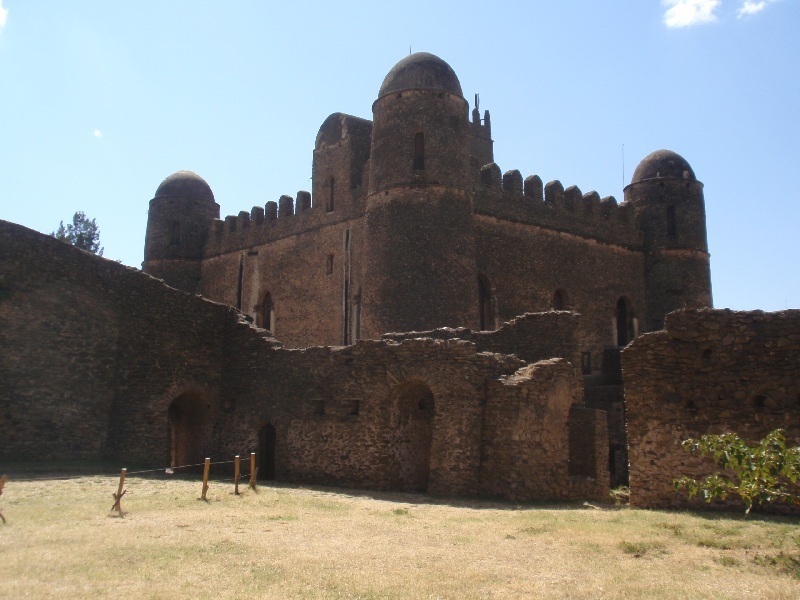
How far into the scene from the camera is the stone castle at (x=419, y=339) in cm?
1223

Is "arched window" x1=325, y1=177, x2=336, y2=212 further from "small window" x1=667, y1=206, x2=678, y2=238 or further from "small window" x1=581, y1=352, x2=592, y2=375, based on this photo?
"small window" x1=667, y1=206, x2=678, y2=238

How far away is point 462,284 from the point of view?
21750mm

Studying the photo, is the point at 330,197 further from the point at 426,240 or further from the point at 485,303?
the point at 426,240

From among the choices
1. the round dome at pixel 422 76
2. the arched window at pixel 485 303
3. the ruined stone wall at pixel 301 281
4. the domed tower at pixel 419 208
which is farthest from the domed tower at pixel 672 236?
the ruined stone wall at pixel 301 281

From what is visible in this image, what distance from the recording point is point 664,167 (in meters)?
29.6

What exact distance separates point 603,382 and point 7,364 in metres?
16.4

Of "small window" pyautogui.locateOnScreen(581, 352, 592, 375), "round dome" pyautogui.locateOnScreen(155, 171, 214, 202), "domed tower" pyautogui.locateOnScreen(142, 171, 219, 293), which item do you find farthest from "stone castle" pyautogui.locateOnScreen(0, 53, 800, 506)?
"round dome" pyautogui.locateOnScreen(155, 171, 214, 202)

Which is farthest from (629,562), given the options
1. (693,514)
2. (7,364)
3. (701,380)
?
(7,364)

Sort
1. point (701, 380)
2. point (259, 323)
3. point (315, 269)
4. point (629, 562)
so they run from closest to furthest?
point (629, 562), point (701, 380), point (315, 269), point (259, 323)

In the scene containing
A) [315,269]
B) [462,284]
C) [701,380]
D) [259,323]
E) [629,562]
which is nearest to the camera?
[629,562]

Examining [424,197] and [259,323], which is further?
[259,323]

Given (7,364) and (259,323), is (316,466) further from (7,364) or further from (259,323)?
(259,323)

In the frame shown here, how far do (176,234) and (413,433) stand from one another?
1933 cm

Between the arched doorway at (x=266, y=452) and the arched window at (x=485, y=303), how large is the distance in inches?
310
